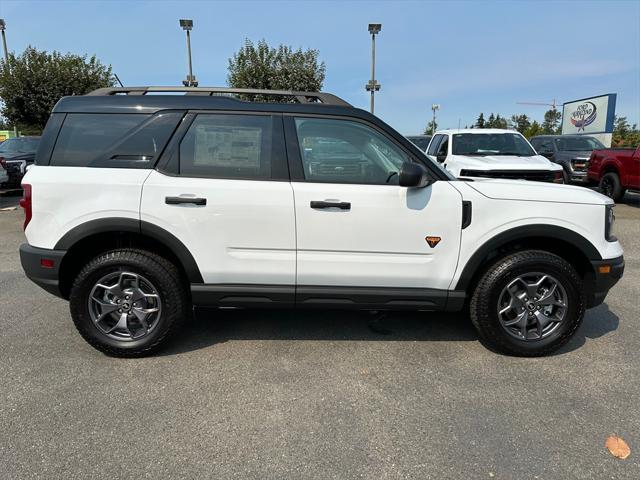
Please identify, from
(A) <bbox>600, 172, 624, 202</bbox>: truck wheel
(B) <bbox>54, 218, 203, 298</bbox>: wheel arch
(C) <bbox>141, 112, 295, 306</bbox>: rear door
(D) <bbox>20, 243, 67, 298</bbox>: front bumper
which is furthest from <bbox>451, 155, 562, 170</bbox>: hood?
(D) <bbox>20, 243, 67, 298</bbox>: front bumper

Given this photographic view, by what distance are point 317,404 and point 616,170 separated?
11547mm

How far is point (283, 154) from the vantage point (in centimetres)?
325

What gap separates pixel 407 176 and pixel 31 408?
9.00ft

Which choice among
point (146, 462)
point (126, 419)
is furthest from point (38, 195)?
point (146, 462)

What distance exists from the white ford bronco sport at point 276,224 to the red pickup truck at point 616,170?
904cm

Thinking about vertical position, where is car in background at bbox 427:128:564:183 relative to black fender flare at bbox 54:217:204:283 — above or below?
above

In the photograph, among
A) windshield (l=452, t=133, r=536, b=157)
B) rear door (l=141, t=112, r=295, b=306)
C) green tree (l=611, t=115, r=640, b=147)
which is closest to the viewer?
rear door (l=141, t=112, r=295, b=306)

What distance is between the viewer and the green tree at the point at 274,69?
22.0m

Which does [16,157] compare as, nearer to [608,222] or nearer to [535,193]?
[535,193]

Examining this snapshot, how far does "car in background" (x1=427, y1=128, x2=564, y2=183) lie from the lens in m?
8.14

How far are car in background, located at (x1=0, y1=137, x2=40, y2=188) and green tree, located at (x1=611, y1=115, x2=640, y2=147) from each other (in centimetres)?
3210

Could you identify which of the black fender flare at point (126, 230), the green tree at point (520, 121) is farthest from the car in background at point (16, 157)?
the green tree at point (520, 121)

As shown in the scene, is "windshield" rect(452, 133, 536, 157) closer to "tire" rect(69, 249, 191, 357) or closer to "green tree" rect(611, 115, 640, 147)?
"tire" rect(69, 249, 191, 357)

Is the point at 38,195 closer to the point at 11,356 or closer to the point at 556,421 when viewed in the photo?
the point at 11,356
